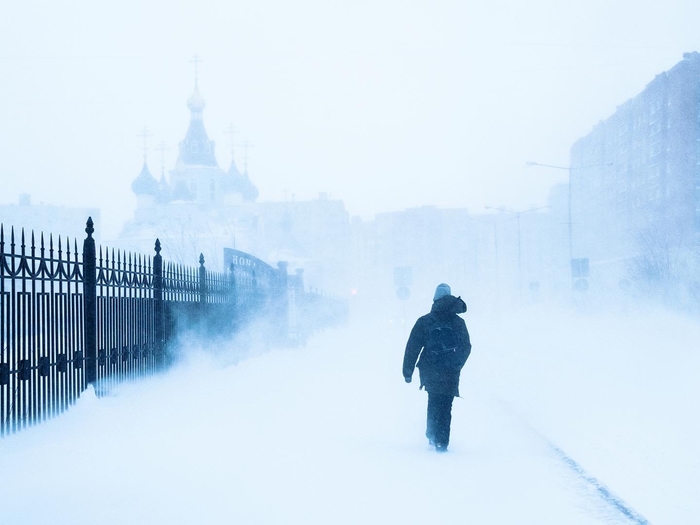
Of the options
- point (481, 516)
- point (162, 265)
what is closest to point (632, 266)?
point (162, 265)

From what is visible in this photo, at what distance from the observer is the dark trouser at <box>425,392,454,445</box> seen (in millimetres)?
9258

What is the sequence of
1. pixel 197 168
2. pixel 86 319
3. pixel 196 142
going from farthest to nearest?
pixel 197 168
pixel 196 142
pixel 86 319

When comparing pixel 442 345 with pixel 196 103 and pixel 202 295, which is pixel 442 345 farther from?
pixel 196 103

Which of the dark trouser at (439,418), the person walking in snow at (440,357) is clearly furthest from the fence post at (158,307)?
the dark trouser at (439,418)

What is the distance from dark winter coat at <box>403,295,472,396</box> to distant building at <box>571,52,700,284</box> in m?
50.1

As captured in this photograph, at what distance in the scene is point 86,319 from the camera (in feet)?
38.6

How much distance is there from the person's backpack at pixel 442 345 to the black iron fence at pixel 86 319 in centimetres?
393

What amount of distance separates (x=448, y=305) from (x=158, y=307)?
729cm

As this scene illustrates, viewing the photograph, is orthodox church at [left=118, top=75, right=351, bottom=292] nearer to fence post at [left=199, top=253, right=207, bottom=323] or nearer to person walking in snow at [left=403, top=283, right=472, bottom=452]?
fence post at [left=199, top=253, right=207, bottom=323]

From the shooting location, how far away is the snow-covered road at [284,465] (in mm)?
6605

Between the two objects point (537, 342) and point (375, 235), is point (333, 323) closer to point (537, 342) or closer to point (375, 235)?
point (537, 342)

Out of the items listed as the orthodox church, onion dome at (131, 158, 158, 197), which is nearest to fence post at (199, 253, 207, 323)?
the orthodox church

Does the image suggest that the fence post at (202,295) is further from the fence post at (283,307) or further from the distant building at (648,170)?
the distant building at (648,170)

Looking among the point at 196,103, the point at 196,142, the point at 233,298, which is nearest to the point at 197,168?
the point at 196,142
